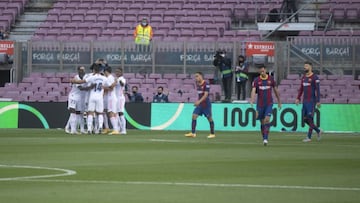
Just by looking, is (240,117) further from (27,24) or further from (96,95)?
(27,24)

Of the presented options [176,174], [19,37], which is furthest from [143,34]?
[176,174]

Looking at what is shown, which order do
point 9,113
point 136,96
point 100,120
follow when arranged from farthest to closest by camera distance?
point 136,96, point 9,113, point 100,120

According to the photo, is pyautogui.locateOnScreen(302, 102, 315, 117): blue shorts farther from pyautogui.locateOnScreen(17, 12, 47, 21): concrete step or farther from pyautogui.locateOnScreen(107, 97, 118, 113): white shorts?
pyautogui.locateOnScreen(17, 12, 47, 21): concrete step

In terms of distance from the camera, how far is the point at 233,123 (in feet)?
124

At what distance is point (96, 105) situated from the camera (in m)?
32.1

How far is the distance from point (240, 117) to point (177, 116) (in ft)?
7.77

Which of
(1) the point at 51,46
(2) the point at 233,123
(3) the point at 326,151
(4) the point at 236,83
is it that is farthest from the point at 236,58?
(3) the point at 326,151

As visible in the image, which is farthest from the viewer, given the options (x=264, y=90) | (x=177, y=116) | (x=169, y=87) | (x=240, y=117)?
(x=169, y=87)

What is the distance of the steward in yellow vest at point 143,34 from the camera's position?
139ft

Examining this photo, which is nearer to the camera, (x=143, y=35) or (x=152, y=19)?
(x=143, y=35)

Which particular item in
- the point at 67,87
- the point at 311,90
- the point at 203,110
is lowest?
the point at 203,110

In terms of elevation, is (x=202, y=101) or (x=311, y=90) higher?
(x=311, y=90)

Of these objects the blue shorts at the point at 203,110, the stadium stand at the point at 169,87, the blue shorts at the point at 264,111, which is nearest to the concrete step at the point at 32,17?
the stadium stand at the point at 169,87

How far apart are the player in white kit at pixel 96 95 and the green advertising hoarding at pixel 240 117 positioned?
19.3ft
